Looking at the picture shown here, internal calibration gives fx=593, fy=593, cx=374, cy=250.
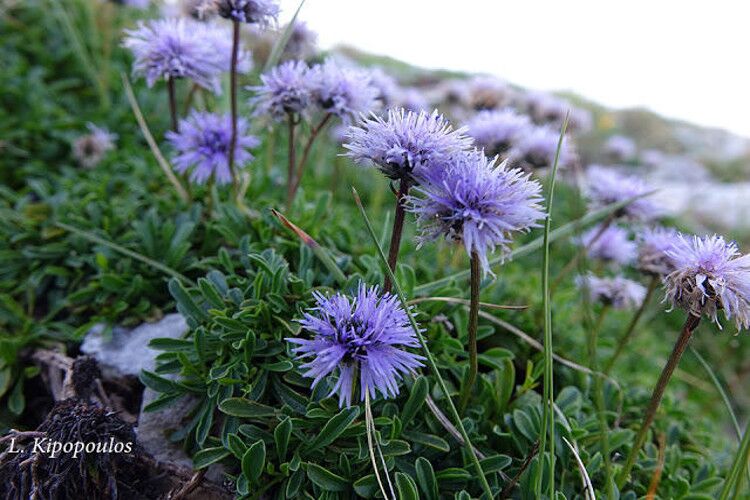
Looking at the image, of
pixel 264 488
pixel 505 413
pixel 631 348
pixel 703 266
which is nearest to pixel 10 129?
pixel 264 488

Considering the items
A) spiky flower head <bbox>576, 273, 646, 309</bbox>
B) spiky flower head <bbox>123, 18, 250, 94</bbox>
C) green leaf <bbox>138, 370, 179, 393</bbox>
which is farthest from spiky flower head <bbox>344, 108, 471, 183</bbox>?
spiky flower head <bbox>576, 273, 646, 309</bbox>

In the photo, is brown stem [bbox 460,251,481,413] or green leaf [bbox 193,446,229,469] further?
green leaf [bbox 193,446,229,469]

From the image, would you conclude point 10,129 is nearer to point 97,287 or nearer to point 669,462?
point 97,287

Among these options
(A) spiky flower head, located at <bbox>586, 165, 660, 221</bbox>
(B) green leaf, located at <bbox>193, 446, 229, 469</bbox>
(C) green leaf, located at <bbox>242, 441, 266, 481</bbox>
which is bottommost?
(B) green leaf, located at <bbox>193, 446, 229, 469</bbox>

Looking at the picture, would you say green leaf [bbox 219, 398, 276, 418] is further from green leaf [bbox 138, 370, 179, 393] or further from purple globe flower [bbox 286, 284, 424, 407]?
purple globe flower [bbox 286, 284, 424, 407]

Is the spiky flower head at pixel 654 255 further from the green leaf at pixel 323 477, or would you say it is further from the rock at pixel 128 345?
the rock at pixel 128 345

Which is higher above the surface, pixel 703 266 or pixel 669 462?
pixel 703 266
